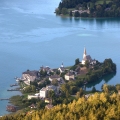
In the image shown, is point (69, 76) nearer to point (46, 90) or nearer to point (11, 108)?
point (46, 90)

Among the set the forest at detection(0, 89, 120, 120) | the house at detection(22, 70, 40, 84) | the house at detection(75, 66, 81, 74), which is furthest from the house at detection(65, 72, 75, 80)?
the forest at detection(0, 89, 120, 120)

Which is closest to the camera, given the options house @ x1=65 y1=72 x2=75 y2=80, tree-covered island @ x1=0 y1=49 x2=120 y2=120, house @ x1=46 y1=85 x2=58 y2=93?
tree-covered island @ x1=0 y1=49 x2=120 y2=120

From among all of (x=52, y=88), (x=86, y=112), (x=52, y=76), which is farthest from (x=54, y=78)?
(x=86, y=112)

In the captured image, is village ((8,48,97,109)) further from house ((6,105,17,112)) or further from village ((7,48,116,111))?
house ((6,105,17,112))

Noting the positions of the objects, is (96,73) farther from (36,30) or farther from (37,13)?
(37,13)

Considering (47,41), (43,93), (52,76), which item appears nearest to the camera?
(43,93)
